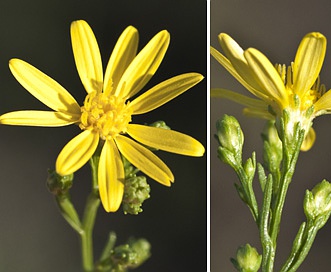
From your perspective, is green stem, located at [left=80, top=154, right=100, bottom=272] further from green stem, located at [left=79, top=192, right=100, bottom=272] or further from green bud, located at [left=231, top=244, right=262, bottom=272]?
green bud, located at [left=231, top=244, right=262, bottom=272]

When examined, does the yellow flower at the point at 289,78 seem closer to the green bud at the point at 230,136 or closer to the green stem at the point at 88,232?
the green bud at the point at 230,136

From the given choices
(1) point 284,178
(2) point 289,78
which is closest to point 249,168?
(1) point 284,178

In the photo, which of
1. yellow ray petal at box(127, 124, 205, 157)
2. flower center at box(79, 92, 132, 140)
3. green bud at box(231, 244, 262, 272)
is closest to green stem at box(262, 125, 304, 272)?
green bud at box(231, 244, 262, 272)

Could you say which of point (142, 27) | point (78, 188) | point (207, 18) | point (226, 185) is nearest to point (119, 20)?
point (142, 27)

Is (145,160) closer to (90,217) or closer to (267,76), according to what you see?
(90,217)

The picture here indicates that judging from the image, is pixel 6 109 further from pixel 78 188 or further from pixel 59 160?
pixel 59 160

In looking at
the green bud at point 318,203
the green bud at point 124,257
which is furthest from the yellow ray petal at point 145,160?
the green bud at point 318,203
